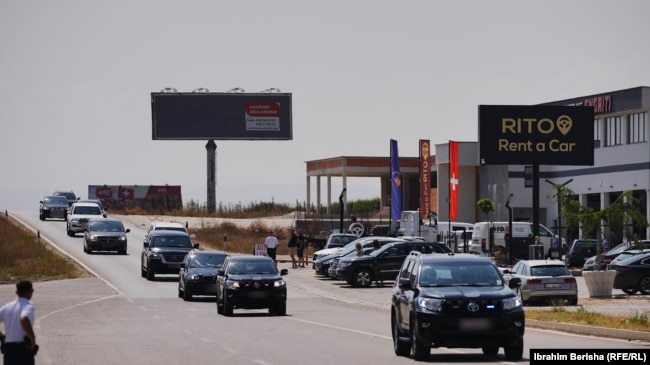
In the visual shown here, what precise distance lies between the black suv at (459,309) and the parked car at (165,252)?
1164 inches

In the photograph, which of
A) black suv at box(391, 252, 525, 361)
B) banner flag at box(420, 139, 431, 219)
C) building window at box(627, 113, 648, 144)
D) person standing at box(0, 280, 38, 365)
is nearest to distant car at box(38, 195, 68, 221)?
banner flag at box(420, 139, 431, 219)

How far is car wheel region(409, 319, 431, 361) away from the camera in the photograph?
19781mm

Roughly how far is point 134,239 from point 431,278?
55760 millimetres

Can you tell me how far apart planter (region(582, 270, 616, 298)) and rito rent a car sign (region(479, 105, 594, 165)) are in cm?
1324

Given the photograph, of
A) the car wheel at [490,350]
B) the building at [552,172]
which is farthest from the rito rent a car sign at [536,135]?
the car wheel at [490,350]

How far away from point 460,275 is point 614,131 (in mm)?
56030

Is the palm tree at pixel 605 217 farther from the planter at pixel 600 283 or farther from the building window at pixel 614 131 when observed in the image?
the building window at pixel 614 131

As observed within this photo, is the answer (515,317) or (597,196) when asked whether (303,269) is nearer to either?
(597,196)

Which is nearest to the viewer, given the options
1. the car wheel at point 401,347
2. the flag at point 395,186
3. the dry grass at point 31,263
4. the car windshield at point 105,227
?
the car wheel at point 401,347

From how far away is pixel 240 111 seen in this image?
111m

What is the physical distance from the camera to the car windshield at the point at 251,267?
1332 inches

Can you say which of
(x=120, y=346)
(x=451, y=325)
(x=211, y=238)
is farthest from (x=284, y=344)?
(x=211, y=238)

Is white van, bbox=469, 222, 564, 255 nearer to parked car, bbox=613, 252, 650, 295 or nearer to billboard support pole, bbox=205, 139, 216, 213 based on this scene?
parked car, bbox=613, 252, 650, 295

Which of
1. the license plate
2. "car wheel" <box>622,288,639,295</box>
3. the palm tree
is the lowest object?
"car wheel" <box>622,288,639,295</box>
